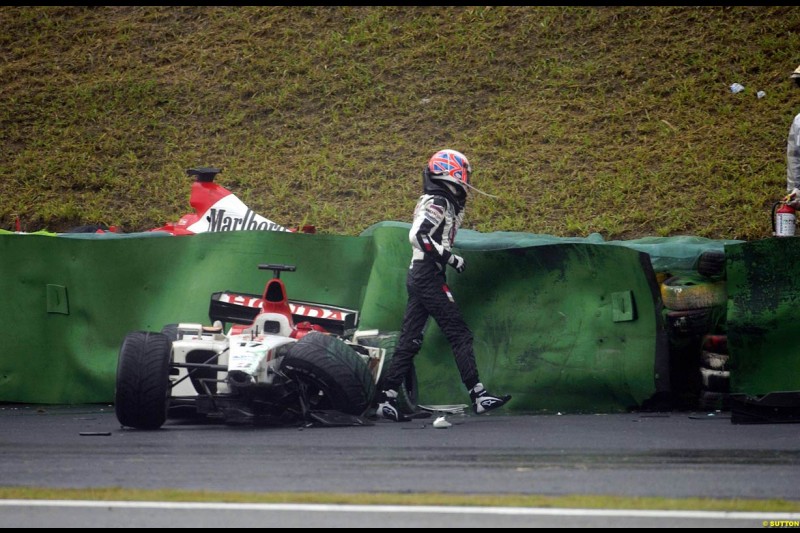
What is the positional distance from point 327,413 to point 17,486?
3310 mm

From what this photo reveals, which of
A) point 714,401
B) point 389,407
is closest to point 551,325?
point 714,401

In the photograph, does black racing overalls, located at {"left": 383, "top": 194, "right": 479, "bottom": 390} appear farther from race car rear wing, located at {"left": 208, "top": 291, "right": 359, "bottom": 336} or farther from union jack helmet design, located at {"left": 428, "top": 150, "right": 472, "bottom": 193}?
race car rear wing, located at {"left": 208, "top": 291, "right": 359, "bottom": 336}

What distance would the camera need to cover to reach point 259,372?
9.96 m

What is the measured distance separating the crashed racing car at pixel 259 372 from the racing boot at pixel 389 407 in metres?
0.17

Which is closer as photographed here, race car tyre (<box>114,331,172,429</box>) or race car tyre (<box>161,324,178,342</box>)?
race car tyre (<box>114,331,172,429</box>)

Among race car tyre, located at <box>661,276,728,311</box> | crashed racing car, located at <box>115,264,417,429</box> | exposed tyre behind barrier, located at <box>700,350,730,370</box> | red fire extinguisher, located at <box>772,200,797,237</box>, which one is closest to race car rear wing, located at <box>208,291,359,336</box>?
crashed racing car, located at <box>115,264,417,429</box>

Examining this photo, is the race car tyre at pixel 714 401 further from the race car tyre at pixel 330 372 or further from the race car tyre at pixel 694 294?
the race car tyre at pixel 330 372

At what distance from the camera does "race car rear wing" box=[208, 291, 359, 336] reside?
36.9ft

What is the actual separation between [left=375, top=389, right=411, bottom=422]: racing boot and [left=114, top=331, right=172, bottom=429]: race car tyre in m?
1.80

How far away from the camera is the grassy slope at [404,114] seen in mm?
17594

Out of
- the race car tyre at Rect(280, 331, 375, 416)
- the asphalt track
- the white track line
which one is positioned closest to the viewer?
the white track line

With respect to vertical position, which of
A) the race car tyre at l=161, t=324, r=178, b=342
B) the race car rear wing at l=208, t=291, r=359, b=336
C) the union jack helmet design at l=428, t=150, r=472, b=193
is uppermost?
the union jack helmet design at l=428, t=150, r=472, b=193

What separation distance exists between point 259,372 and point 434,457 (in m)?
2.06

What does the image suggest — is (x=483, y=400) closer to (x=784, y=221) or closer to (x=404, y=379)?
(x=404, y=379)
